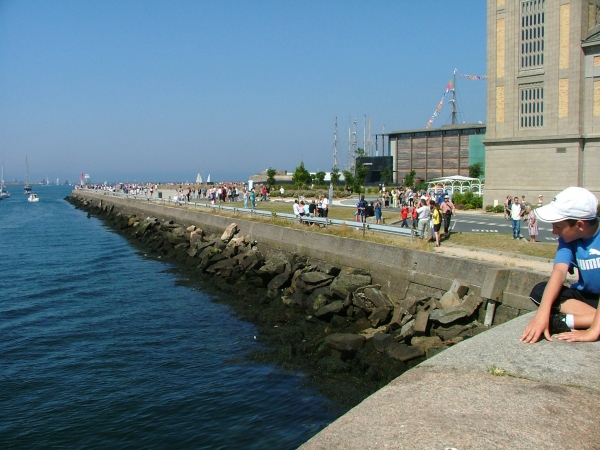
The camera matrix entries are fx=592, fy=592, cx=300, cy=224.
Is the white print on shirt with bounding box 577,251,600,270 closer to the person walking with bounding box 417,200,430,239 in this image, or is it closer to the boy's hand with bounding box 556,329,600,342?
the boy's hand with bounding box 556,329,600,342

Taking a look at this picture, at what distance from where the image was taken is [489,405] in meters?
4.36

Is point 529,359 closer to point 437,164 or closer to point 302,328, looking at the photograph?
point 302,328

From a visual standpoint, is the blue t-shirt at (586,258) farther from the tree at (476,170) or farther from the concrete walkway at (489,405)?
the tree at (476,170)

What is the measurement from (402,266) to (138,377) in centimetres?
763

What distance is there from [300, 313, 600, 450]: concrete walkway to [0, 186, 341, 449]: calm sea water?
4.96 metres

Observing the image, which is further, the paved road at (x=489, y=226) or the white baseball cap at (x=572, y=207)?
the paved road at (x=489, y=226)

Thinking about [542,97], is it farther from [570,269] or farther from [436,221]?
[570,269]

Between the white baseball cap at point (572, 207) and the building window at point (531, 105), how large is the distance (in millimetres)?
29465

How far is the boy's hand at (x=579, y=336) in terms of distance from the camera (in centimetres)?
498

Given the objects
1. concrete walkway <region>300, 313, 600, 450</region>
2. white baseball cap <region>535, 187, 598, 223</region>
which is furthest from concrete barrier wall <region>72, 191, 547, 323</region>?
white baseball cap <region>535, 187, 598, 223</region>

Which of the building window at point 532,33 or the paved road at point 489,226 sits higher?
the building window at point 532,33

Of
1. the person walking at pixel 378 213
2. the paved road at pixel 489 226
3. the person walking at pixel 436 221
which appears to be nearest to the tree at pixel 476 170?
the paved road at pixel 489 226

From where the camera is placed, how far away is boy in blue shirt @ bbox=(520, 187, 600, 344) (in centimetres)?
482

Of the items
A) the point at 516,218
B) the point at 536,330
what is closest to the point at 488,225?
the point at 516,218
